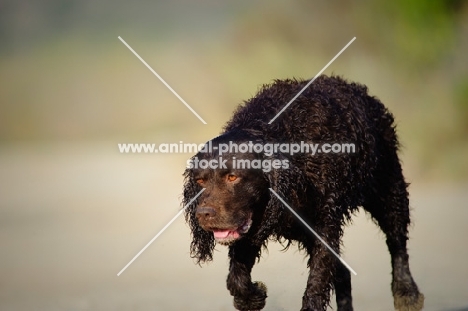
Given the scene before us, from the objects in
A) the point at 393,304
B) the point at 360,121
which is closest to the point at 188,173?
the point at 360,121

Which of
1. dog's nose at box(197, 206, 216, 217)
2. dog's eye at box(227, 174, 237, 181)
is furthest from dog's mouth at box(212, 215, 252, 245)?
dog's eye at box(227, 174, 237, 181)

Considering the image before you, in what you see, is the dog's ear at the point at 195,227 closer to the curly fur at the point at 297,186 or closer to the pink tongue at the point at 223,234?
the curly fur at the point at 297,186

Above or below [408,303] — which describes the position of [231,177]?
above

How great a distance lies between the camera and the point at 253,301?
9.37 m

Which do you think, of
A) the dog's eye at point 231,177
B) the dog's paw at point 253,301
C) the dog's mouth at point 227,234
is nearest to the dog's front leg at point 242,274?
the dog's paw at point 253,301

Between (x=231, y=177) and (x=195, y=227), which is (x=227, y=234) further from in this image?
(x=195, y=227)

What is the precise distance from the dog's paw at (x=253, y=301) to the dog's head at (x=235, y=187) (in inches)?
36.4

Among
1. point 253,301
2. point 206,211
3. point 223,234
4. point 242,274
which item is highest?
point 206,211

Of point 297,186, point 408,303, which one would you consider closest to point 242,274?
point 297,186

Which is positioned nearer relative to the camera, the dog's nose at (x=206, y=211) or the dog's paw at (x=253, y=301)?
the dog's nose at (x=206, y=211)

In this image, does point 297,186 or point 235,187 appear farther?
point 297,186

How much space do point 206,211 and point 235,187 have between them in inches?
16.5

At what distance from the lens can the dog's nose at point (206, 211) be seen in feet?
26.6

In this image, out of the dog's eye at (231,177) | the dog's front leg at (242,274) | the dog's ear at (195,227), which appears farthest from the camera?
the dog's front leg at (242,274)
